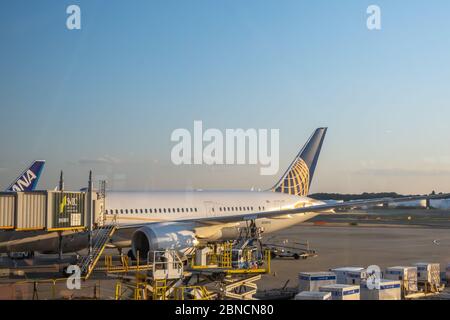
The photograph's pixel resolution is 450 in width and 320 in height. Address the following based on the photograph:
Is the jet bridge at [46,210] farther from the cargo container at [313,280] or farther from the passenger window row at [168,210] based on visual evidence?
the cargo container at [313,280]

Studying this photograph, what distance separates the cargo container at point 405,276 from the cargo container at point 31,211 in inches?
456

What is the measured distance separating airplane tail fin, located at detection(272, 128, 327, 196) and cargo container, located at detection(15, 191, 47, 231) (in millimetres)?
20168

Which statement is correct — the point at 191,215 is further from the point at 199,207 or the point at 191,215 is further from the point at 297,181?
the point at 297,181

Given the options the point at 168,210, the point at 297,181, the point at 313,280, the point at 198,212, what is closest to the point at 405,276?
the point at 313,280

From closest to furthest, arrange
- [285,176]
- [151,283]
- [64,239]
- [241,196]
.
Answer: [151,283] < [64,239] < [241,196] < [285,176]

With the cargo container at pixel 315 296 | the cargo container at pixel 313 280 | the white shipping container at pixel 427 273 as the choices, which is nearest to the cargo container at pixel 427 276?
the white shipping container at pixel 427 273

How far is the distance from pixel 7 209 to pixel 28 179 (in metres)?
14.3

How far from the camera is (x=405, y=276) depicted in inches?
758

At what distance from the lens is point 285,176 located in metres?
38.6

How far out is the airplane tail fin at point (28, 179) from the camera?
29930mm

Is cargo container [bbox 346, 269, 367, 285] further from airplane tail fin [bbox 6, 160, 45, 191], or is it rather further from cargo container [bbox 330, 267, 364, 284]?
airplane tail fin [bbox 6, 160, 45, 191]

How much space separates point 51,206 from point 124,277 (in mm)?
5429
